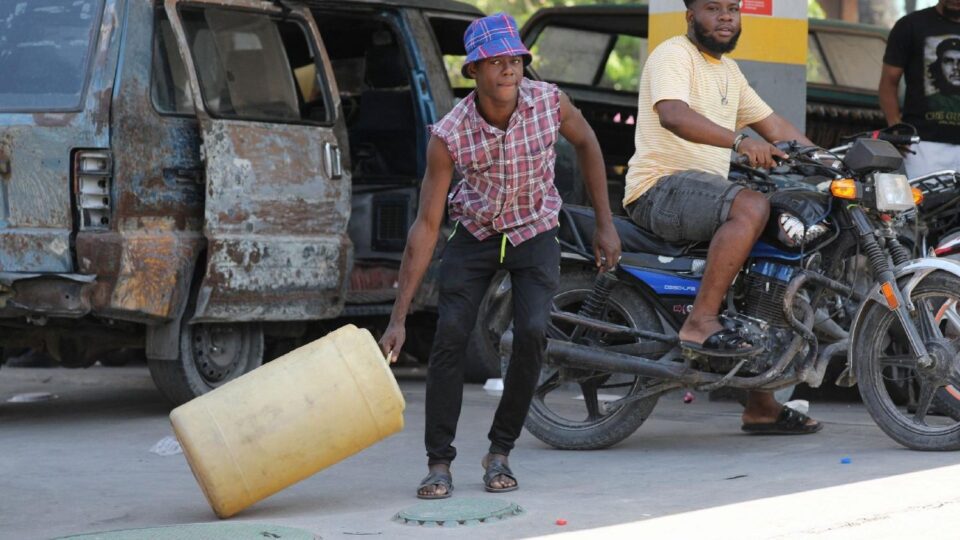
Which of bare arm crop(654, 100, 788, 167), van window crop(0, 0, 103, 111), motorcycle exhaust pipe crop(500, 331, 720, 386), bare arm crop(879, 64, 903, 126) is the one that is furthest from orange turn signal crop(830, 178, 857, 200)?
van window crop(0, 0, 103, 111)

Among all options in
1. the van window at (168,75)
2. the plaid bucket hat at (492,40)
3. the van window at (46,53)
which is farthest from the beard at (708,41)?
the van window at (46,53)

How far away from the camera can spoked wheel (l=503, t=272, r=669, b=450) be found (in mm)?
6906

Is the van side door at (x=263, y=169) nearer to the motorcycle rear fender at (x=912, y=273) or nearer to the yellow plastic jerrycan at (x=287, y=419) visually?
the yellow plastic jerrycan at (x=287, y=419)

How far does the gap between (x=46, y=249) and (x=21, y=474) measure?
1.36 metres

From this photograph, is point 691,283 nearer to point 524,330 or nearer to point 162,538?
point 524,330

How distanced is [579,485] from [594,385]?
951 mm

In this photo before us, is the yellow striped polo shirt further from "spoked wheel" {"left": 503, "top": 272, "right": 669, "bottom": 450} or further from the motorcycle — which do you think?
"spoked wheel" {"left": 503, "top": 272, "right": 669, "bottom": 450}

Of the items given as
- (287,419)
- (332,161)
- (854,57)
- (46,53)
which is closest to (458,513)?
(287,419)

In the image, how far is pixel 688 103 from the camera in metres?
6.69

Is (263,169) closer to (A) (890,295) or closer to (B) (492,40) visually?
(B) (492,40)

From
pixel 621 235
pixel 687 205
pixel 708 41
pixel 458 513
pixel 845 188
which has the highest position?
pixel 708 41

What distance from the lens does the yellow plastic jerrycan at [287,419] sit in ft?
17.8

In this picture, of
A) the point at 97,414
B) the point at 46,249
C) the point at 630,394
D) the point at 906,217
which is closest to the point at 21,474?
the point at 46,249

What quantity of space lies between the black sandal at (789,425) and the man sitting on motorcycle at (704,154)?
94cm
